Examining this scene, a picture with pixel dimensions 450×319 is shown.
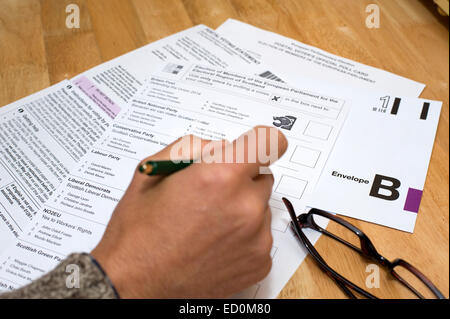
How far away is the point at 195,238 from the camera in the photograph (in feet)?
1.25

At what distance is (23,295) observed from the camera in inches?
Result: 14.4

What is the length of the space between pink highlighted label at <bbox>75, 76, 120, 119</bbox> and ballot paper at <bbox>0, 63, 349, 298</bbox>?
2cm

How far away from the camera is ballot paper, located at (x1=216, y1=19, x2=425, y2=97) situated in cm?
67

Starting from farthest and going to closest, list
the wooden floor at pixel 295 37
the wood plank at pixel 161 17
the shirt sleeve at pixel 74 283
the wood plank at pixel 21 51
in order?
the wood plank at pixel 161 17
the wood plank at pixel 21 51
the wooden floor at pixel 295 37
the shirt sleeve at pixel 74 283

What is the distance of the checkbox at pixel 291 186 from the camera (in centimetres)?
52

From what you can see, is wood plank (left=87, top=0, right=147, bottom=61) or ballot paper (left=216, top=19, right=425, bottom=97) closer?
ballot paper (left=216, top=19, right=425, bottom=97)

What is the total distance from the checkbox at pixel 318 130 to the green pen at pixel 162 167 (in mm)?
241

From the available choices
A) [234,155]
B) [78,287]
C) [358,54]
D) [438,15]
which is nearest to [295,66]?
[358,54]

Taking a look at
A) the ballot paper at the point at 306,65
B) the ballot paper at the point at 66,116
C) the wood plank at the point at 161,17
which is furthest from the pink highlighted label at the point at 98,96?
the ballot paper at the point at 306,65

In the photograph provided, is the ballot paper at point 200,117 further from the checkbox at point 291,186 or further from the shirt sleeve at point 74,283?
the shirt sleeve at point 74,283

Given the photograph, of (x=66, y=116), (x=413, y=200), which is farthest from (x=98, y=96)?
(x=413, y=200)

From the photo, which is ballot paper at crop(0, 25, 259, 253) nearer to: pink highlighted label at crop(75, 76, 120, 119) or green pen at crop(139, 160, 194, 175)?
pink highlighted label at crop(75, 76, 120, 119)

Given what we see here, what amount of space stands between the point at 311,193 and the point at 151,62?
42cm

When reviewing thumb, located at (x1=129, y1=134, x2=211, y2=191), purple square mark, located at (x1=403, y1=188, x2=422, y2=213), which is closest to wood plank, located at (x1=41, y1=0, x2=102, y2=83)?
thumb, located at (x1=129, y1=134, x2=211, y2=191)
